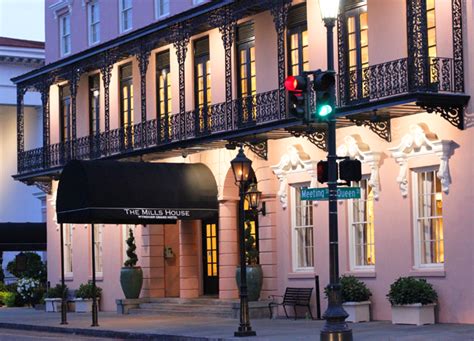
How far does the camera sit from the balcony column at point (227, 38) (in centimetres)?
3099

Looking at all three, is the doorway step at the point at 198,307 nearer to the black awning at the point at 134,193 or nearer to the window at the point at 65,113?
the black awning at the point at 134,193

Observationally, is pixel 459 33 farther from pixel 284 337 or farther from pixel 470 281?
pixel 284 337

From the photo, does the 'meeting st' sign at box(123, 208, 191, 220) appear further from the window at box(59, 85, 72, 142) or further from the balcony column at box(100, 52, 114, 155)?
the window at box(59, 85, 72, 142)

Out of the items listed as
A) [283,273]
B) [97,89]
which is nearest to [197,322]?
[283,273]

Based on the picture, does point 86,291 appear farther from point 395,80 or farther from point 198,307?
point 395,80

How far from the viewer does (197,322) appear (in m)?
29.9

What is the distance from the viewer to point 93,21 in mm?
41281

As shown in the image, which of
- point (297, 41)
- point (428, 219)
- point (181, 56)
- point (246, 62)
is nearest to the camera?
point (428, 219)

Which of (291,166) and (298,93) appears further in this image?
(291,166)

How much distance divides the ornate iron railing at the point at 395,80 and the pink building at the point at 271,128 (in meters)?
0.04

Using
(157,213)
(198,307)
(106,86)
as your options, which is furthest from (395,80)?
(106,86)

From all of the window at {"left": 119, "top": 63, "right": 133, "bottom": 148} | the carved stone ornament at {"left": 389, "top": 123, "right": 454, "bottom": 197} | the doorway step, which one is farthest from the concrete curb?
the window at {"left": 119, "top": 63, "right": 133, "bottom": 148}

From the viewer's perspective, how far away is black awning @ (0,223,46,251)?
156ft

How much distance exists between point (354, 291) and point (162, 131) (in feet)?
32.9
